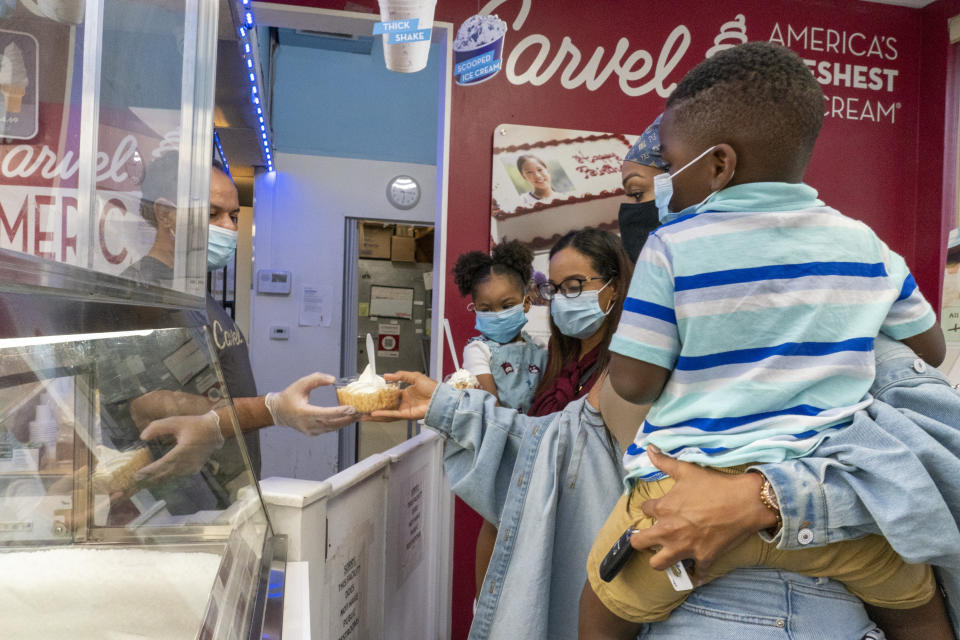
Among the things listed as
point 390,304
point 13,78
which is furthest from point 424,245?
point 13,78

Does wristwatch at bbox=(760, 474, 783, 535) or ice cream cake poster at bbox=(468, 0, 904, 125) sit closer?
wristwatch at bbox=(760, 474, 783, 535)

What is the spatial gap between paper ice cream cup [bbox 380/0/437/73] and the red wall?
33.0 inches

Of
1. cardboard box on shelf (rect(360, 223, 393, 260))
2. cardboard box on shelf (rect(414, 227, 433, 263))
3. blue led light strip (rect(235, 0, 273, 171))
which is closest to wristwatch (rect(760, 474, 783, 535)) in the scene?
blue led light strip (rect(235, 0, 273, 171))

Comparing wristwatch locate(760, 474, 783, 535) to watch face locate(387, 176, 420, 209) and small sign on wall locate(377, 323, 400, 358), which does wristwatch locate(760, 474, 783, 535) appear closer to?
watch face locate(387, 176, 420, 209)

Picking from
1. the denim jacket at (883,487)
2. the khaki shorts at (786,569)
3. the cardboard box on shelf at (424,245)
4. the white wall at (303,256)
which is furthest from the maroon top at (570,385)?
the cardboard box on shelf at (424,245)

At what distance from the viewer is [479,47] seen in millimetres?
3303

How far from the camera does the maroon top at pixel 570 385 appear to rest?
1.98 m

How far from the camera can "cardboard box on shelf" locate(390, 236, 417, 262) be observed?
23.9ft

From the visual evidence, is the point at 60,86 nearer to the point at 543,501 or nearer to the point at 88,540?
the point at 88,540

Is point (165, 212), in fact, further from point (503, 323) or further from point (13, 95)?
point (503, 323)

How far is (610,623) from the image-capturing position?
105 cm

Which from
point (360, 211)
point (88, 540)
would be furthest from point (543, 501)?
point (360, 211)

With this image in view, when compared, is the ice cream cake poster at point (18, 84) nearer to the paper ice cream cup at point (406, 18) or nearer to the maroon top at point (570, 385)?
the maroon top at point (570, 385)

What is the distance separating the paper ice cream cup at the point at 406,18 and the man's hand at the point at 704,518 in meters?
2.13
